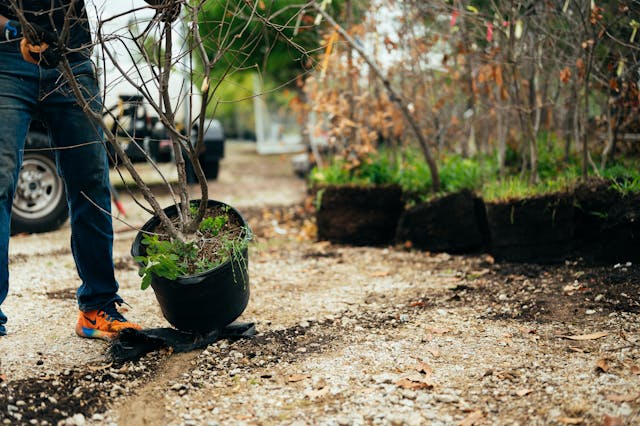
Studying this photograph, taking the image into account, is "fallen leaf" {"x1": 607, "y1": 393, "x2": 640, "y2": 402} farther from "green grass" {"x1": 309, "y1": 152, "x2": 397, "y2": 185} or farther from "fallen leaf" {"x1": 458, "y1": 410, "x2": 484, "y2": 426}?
"green grass" {"x1": 309, "y1": 152, "x2": 397, "y2": 185}

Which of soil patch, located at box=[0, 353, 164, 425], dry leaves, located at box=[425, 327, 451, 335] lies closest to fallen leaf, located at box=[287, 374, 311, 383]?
soil patch, located at box=[0, 353, 164, 425]

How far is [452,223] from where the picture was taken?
171 inches

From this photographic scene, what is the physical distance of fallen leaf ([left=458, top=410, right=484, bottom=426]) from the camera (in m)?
1.99

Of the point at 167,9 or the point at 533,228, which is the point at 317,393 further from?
the point at 533,228

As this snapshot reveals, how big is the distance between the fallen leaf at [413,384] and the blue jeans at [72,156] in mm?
1390

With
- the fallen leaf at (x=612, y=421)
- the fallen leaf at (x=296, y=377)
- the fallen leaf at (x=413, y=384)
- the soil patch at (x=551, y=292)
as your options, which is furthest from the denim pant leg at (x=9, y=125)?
the fallen leaf at (x=612, y=421)

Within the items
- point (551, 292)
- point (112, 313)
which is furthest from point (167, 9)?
point (551, 292)

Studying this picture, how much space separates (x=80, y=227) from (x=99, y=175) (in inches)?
9.9

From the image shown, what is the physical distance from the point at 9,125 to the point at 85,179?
1.23 feet

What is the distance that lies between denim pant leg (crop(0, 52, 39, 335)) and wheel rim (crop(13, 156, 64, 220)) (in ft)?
9.65

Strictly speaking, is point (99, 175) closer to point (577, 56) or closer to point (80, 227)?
point (80, 227)

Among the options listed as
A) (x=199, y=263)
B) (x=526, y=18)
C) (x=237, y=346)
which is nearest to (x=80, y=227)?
(x=199, y=263)

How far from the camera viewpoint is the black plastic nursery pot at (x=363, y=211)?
4789 mm

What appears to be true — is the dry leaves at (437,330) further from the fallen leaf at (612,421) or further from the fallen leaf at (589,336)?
the fallen leaf at (612,421)
